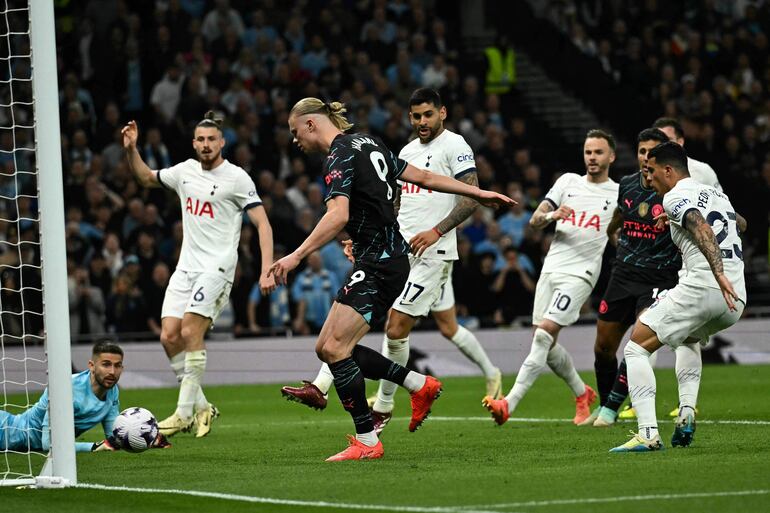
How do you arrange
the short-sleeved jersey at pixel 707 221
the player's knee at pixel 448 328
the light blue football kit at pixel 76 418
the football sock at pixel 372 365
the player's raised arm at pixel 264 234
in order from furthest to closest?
the player's knee at pixel 448 328
the player's raised arm at pixel 264 234
the light blue football kit at pixel 76 418
the football sock at pixel 372 365
the short-sleeved jersey at pixel 707 221

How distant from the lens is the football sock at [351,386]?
940cm

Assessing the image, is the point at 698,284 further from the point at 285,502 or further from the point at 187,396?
the point at 187,396

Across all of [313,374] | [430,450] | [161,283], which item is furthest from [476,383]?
[430,450]

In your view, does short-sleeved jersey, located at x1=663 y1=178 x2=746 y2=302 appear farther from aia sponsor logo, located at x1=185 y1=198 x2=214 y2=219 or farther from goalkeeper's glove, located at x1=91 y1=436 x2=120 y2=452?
aia sponsor logo, located at x1=185 y1=198 x2=214 y2=219

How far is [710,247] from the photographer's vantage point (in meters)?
9.06

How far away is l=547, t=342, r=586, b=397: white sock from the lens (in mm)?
12844

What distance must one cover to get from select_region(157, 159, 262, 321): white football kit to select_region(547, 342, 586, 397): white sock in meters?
3.05

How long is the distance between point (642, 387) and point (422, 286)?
2.93 meters

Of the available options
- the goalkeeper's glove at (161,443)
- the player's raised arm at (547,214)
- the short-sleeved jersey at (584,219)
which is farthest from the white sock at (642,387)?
the goalkeeper's glove at (161,443)

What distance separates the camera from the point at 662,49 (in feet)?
92.2

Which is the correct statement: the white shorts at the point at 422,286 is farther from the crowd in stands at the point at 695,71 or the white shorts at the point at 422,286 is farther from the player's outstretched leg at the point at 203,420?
the crowd in stands at the point at 695,71

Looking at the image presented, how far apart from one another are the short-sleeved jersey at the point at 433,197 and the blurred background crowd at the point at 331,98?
7.16m

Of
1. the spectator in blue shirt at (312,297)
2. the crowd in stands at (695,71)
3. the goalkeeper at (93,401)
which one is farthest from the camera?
the crowd in stands at (695,71)

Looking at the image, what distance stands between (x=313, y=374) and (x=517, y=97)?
9.87 m
